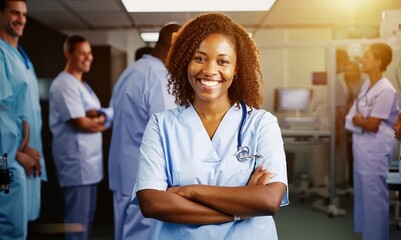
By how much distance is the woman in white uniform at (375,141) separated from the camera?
2.38m

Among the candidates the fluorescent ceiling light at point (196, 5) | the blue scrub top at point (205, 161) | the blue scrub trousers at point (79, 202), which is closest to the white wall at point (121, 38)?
the blue scrub trousers at point (79, 202)

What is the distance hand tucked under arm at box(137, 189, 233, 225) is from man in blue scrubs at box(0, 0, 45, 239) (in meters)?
0.89

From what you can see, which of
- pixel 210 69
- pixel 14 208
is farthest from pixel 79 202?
pixel 210 69

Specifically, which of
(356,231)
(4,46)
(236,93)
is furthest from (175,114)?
(356,231)

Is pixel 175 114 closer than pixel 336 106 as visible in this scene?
Yes

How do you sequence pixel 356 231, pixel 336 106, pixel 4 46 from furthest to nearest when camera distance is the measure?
1. pixel 336 106
2. pixel 356 231
3. pixel 4 46

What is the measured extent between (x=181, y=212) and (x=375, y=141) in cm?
167

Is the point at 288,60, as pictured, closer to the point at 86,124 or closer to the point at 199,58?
the point at 86,124

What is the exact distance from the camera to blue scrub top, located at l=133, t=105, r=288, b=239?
1.18 metres

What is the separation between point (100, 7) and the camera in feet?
13.5

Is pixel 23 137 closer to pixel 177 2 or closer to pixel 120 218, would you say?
pixel 120 218

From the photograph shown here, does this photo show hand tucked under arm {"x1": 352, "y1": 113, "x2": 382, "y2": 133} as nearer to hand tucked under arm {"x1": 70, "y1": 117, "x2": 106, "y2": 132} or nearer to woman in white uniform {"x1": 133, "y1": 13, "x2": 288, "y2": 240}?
woman in white uniform {"x1": 133, "y1": 13, "x2": 288, "y2": 240}

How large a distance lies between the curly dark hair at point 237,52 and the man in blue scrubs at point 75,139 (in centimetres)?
144

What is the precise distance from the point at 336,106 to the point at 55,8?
2.56 m
